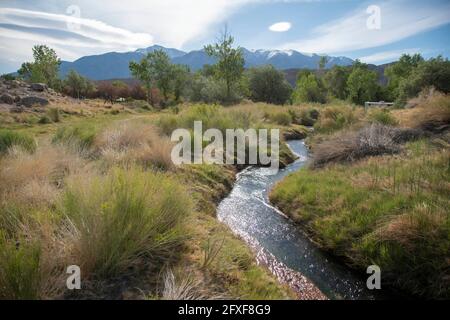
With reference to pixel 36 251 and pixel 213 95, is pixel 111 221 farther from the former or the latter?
pixel 213 95

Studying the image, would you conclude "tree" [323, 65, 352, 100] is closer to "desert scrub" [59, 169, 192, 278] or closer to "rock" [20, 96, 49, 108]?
"rock" [20, 96, 49, 108]

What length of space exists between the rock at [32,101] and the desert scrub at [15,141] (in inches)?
889

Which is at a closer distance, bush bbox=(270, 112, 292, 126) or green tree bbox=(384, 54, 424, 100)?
bush bbox=(270, 112, 292, 126)

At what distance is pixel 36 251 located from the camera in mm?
3150

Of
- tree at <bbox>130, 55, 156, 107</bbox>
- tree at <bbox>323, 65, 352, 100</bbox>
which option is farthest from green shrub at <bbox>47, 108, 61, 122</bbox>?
tree at <bbox>323, 65, 352, 100</bbox>

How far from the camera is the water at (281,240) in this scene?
5105 mm

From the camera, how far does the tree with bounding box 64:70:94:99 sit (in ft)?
180

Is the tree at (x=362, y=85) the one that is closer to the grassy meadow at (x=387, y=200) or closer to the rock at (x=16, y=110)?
the grassy meadow at (x=387, y=200)

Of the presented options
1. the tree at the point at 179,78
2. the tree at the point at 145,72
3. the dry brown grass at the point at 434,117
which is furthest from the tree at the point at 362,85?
the dry brown grass at the point at 434,117

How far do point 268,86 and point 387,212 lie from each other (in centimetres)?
4081

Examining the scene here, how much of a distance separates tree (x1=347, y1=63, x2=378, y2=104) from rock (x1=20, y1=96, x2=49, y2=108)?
43.7 metres

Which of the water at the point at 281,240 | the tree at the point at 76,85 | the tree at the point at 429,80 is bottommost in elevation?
the water at the point at 281,240
